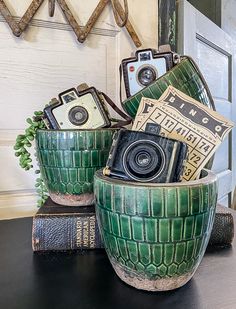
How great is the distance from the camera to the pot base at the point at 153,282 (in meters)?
0.43

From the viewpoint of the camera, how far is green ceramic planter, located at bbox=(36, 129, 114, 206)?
59 centimetres

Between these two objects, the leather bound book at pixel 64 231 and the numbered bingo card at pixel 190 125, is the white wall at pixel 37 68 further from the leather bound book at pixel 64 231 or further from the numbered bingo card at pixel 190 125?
the numbered bingo card at pixel 190 125

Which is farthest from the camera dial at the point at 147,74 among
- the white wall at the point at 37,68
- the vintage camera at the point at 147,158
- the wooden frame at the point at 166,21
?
the wooden frame at the point at 166,21

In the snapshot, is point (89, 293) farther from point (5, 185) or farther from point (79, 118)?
point (5, 185)

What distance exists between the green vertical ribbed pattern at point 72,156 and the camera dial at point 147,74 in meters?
0.13

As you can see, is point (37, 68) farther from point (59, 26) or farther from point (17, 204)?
point (17, 204)

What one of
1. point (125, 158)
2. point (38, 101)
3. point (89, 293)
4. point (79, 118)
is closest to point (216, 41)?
point (38, 101)

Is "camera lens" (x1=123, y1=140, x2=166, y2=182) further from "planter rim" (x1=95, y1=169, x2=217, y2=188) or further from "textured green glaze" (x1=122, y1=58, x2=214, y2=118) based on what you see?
"textured green glaze" (x1=122, y1=58, x2=214, y2=118)

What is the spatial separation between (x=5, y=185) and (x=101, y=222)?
522mm

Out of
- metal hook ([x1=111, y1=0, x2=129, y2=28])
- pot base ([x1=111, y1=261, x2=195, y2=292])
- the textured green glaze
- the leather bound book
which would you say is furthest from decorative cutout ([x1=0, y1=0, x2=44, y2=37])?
pot base ([x1=111, y1=261, x2=195, y2=292])

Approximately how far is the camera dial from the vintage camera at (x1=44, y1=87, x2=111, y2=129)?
0.32 feet

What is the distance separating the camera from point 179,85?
604mm

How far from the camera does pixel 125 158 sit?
1.45ft

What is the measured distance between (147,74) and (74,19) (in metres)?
0.39
